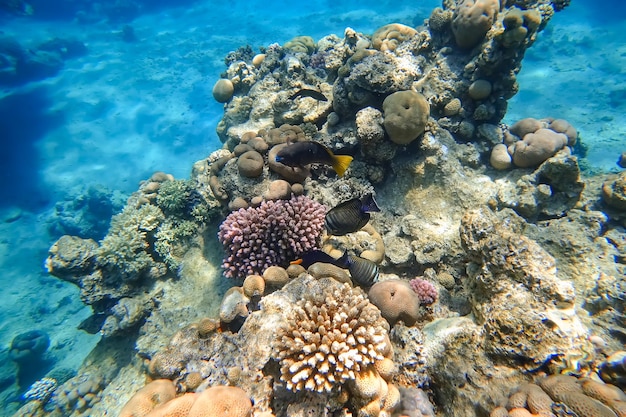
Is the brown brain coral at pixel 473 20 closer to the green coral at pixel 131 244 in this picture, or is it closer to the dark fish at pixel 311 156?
the dark fish at pixel 311 156

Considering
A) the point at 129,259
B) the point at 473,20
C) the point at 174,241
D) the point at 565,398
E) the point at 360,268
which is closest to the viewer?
the point at 565,398

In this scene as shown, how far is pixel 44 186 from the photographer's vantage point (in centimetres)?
1848

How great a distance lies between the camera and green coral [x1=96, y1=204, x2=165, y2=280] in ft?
17.5

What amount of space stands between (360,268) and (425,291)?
0.90m

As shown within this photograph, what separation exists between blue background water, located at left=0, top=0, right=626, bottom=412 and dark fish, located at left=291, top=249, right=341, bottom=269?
12.5m

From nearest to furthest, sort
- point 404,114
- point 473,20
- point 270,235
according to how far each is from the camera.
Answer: point 270,235 → point 404,114 → point 473,20

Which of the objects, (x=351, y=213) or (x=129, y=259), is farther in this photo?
(x=129, y=259)

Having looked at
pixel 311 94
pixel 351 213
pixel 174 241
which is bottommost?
pixel 174 241

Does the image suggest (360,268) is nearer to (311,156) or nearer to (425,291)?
(425,291)

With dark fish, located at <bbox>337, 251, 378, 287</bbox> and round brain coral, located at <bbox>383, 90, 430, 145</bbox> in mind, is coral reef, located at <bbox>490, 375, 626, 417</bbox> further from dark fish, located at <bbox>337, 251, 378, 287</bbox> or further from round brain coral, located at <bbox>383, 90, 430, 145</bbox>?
round brain coral, located at <bbox>383, 90, 430, 145</bbox>

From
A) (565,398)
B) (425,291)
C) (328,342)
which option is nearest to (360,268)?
(425,291)

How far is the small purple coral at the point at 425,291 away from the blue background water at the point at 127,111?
13.0m

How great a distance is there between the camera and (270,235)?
4117 millimetres

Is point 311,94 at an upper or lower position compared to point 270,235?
upper
